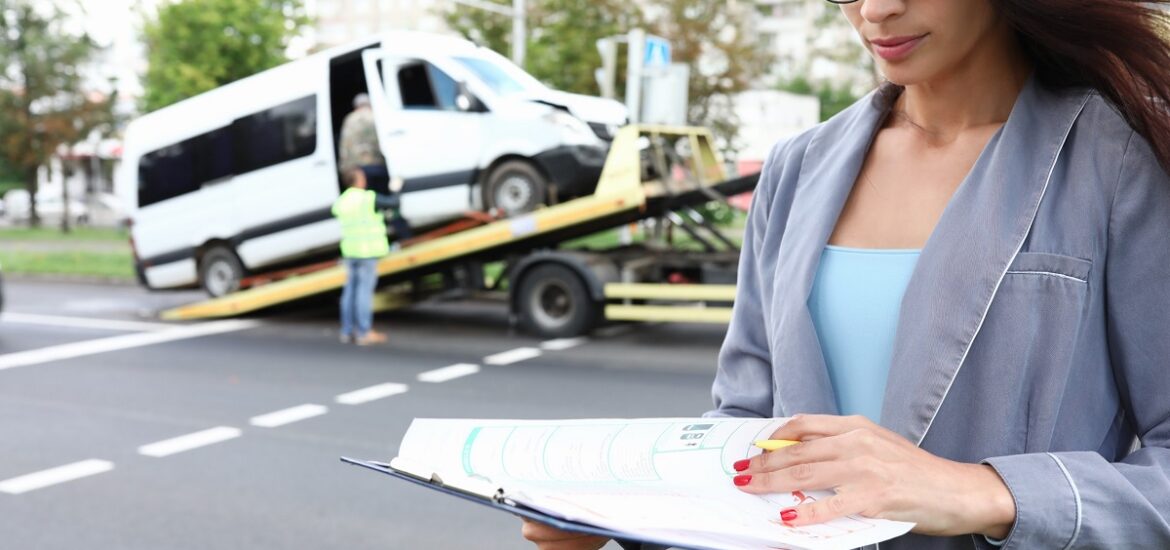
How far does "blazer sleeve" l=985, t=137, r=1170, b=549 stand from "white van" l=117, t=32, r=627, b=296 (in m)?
9.39

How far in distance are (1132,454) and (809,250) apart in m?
0.43

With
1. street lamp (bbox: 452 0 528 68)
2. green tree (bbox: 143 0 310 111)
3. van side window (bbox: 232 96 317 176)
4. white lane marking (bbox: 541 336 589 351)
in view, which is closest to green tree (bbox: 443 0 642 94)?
street lamp (bbox: 452 0 528 68)

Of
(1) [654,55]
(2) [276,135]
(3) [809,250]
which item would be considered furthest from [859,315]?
(1) [654,55]

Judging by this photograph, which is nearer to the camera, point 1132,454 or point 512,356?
point 1132,454

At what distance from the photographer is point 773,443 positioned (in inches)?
48.8

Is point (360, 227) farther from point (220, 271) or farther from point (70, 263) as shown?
point (70, 263)

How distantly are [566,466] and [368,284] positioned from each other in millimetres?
9631

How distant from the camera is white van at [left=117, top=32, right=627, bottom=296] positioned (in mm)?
10625

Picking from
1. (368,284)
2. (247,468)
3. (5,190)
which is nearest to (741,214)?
(368,284)

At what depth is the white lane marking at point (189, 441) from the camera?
247 inches

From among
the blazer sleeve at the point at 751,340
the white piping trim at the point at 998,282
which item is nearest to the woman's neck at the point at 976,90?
the white piping trim at the point at 998,282

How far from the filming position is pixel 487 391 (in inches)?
316

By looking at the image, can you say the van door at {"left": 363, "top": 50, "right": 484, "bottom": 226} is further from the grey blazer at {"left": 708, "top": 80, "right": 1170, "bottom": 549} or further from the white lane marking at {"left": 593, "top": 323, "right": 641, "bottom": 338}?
the grey blazer at {"left": 708, "top": 80, "right": 1170, "bottom": 549}

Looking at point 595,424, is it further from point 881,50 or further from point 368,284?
point 368,284
